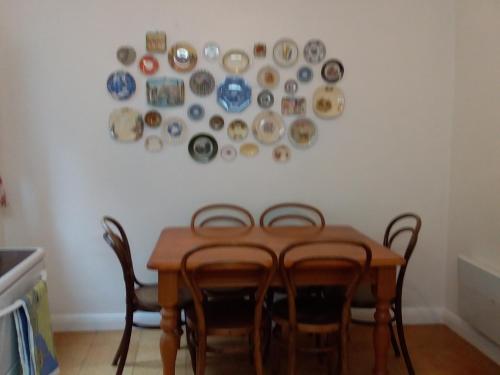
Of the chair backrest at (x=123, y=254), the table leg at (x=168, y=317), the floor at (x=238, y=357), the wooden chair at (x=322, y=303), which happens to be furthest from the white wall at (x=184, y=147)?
Answer: the table leg at (x=168, y=317)

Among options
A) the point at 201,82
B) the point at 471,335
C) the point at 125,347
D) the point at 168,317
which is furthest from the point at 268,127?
the point at 471,335

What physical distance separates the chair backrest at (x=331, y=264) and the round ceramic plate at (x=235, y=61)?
4.35 feet

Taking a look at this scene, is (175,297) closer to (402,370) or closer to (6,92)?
(402,370)

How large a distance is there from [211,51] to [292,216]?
1.20 metres

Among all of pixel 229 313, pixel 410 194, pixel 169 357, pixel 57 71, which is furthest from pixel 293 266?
pixel 57 71

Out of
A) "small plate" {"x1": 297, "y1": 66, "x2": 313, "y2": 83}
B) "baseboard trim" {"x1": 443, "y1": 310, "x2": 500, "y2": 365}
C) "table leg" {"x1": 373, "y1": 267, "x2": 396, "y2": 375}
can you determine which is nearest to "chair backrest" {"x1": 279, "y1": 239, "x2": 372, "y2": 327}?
"table leg" {"x1": 373, "y1": 267, "x2": 396, "y2": 375}

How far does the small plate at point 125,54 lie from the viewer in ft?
9.39

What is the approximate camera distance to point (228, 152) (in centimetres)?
300

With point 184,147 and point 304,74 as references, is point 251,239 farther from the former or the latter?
point 304,74

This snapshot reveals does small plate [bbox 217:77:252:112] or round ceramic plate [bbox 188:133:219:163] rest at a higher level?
small plate [bbox 217:77:252:112]

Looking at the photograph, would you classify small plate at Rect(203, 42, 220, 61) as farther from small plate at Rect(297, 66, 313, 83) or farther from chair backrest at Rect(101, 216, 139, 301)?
chair backrest at Rect(101, 216, 139, 301)

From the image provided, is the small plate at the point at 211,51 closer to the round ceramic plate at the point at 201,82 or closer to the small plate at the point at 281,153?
the round ceramic plate at the point at 201,82

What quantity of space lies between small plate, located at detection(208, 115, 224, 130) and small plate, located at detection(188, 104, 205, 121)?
7cm

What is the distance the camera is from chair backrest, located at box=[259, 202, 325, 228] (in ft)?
9.94
